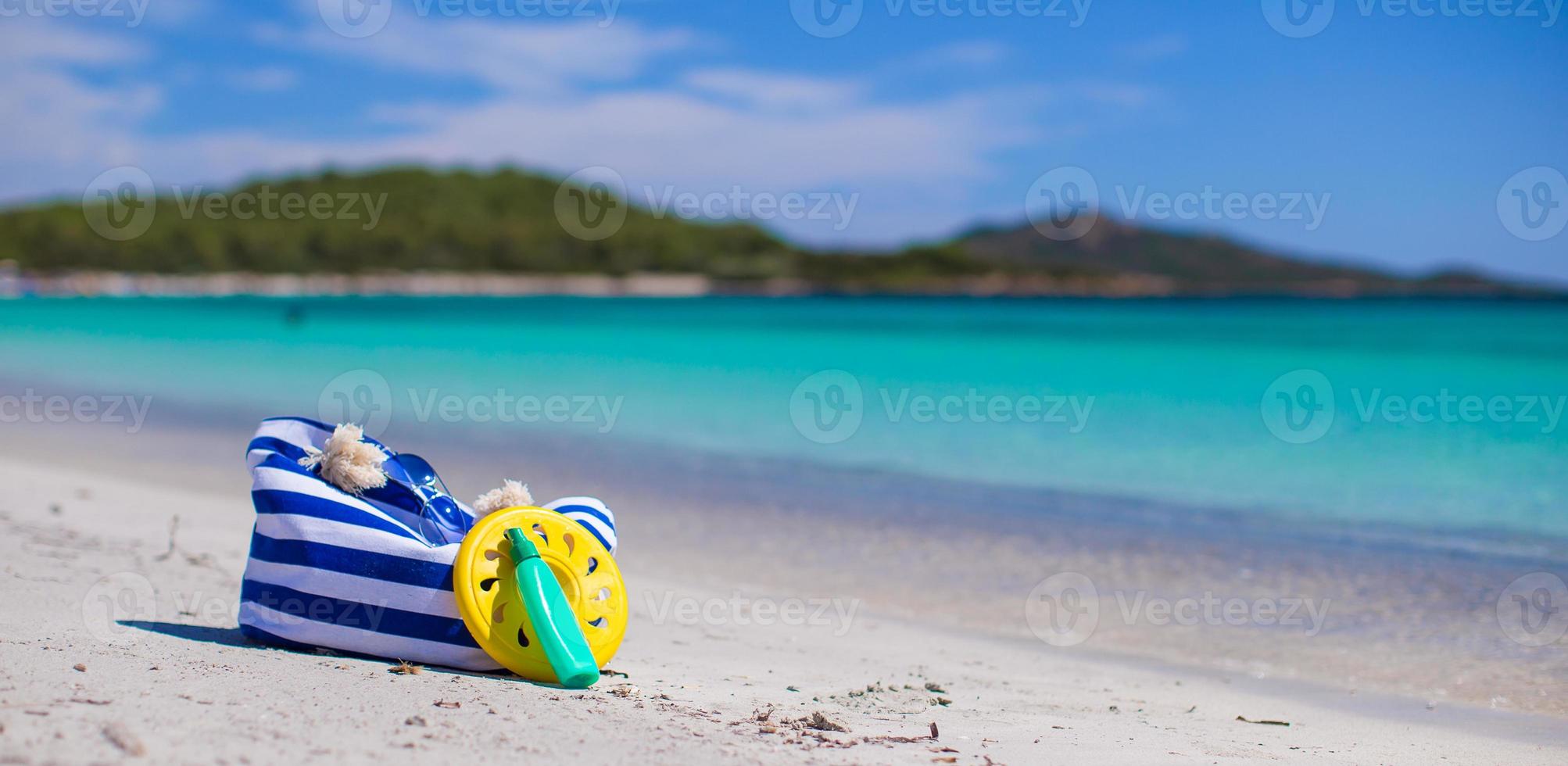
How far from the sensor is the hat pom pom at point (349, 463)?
444 cm

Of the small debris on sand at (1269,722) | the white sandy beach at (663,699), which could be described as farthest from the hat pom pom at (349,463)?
the small debris on sand at (1269,722)

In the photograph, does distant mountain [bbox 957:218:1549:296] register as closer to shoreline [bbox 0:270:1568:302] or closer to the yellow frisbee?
shoreline [bbox 0:270:1568:302]

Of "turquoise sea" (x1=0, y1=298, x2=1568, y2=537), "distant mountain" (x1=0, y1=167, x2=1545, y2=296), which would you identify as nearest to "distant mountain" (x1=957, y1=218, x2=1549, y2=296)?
"distant mountain" (x1=0, y1=167, x2=1545, y2=296)

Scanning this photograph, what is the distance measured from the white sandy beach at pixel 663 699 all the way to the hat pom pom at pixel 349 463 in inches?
25.7

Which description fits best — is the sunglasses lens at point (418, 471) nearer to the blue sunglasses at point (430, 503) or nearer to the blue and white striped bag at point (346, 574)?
the blue sunglasses at point (430, 503)

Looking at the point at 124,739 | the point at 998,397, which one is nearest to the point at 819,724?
the point at 124,739

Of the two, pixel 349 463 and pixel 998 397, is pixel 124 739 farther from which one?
pixel 998 397

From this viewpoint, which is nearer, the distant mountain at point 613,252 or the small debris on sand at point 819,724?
the small debris on sand at point 819,724

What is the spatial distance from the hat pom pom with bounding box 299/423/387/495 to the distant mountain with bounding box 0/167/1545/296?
131 meters

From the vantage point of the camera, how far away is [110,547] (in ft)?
21.8

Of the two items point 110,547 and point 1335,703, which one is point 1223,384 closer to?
point 1335,703

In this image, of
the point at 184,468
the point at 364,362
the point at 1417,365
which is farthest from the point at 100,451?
the point at 1417,365

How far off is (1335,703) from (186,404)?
17.6 m

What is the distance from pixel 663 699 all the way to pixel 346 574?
1263 mm
